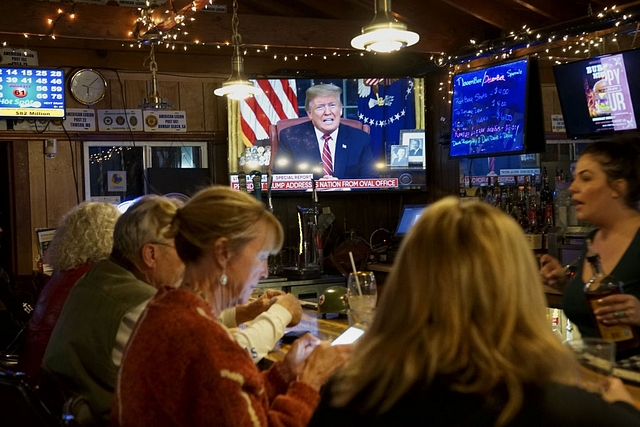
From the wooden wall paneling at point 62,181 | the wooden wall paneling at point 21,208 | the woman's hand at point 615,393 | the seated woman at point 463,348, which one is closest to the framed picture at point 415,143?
the wooden wall paneling at point 62,181

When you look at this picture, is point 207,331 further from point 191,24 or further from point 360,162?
point 360,162

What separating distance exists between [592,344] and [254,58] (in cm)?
605

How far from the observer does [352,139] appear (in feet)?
22.8

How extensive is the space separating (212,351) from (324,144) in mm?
5294

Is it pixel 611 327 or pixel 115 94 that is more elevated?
pixel 115 94

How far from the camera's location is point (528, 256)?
4.01 feet

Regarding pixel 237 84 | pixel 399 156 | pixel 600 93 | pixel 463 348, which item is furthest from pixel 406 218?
pixel 463 348

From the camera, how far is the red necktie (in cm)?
687

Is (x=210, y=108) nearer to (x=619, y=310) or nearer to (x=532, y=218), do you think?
(x=532, y=218)

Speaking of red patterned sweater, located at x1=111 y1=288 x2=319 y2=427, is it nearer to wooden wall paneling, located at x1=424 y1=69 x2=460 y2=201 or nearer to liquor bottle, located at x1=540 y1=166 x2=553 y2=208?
liquor bottle, located at x1=540 y1=166 x2=553 y2=208

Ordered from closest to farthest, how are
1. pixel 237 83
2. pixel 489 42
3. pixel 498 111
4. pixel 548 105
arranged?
pixel 237 83, pixel 498 111, pixel 489 42, pixel 548 105

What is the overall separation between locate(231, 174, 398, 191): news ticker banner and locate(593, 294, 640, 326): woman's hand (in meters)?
4.74

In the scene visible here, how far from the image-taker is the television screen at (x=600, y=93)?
16.0 feet

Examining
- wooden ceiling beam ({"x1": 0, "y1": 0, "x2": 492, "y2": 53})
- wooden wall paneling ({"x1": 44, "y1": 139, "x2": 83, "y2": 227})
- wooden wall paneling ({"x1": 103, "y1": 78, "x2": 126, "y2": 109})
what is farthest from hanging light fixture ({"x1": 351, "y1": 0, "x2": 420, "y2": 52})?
wooden wall paneling ({"x1": 44, "y1": 139, "x2": 83, "y2": 227})
